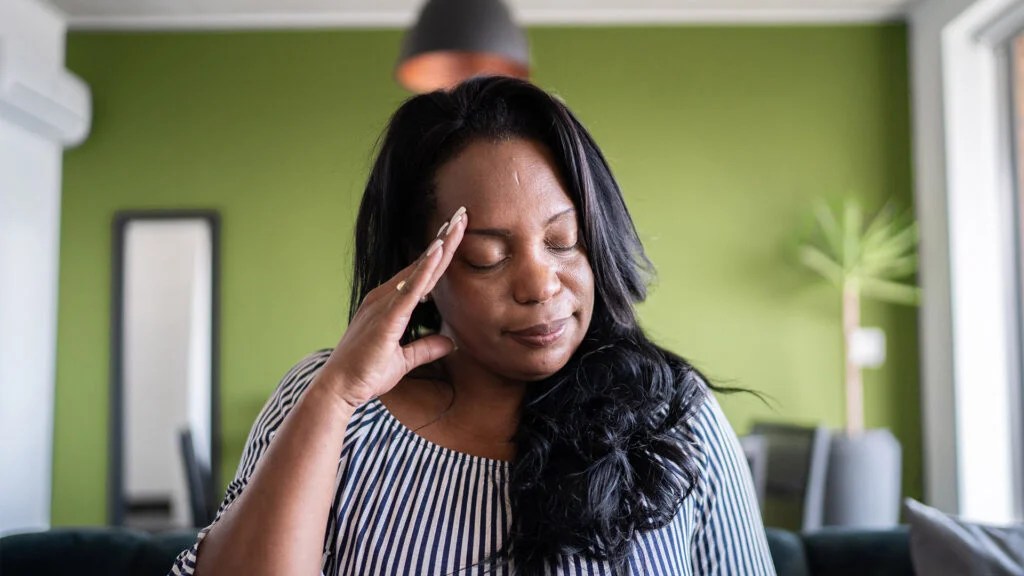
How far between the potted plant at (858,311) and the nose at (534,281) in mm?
2962

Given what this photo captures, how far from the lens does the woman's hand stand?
97cm

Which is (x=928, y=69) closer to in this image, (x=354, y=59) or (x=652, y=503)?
(x=354, y=59)

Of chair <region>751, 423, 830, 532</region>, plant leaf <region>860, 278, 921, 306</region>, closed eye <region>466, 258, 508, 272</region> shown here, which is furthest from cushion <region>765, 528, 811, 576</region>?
plant leaf <region>860, 278, 921, 306</region>

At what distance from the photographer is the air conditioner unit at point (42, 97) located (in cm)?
347

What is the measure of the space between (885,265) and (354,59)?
2.71 meters

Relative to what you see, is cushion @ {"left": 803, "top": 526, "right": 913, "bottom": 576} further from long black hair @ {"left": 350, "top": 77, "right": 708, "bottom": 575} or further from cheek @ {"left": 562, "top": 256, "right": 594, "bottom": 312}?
cheek @ {"left": 562, "top": 256, "right": 594, "bottom": 312}

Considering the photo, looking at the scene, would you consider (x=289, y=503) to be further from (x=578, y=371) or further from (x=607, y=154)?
(x=607, y=154)

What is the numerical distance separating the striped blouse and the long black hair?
0.03 metres

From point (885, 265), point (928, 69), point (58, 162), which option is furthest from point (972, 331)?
point (58, 162)

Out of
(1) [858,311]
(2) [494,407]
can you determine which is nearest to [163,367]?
(1) [858,311]

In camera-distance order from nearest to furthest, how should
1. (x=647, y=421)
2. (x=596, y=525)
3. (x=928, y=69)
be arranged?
(x=596, y=525)
(x=647, y=421)
(x=928, y=69)

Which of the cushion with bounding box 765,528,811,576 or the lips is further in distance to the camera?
the cushion with bounding box 765,528,811,576

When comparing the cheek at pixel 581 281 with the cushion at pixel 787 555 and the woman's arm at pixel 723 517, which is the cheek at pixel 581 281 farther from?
the cushion at pixel 787 555

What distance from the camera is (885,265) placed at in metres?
A: 4.15
